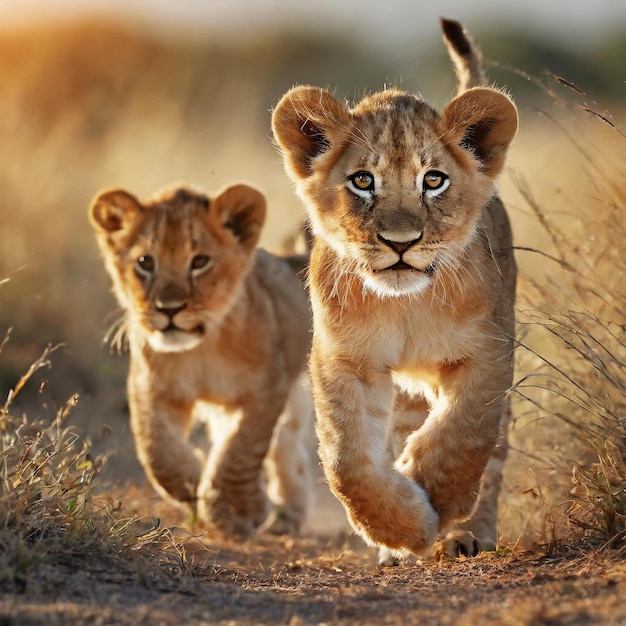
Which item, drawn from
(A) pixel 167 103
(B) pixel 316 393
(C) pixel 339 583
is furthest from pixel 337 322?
(A) pixel 167 103

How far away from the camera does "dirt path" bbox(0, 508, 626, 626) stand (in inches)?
114

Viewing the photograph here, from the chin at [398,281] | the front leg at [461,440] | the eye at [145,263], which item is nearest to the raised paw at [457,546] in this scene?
the front leg at [461,440]

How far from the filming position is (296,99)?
4.12 metres

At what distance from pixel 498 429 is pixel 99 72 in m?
13.1

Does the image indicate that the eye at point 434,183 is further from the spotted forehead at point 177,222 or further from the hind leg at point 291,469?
the hind leg at point 291,469

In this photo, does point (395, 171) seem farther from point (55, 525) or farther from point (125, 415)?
point (125, 415)

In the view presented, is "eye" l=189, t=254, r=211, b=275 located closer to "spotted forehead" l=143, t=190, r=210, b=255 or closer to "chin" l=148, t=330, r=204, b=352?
"spotted forehead" l=143, t=190, r=210, b=255

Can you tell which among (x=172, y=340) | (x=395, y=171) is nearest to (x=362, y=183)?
(x=395, y=171)

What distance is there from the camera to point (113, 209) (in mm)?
6027

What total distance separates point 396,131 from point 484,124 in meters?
0.40

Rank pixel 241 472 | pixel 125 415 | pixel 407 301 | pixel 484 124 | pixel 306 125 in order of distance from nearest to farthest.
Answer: pixel 407 301 → pixel 484 124 → pixel 306 125 → pixel 241 472 → pixel 125 415

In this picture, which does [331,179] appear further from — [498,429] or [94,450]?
[94,450]

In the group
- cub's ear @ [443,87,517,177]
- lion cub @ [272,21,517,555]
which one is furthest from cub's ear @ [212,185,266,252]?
cub's ear @ [443,87,517,177]

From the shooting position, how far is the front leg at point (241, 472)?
5750mm
